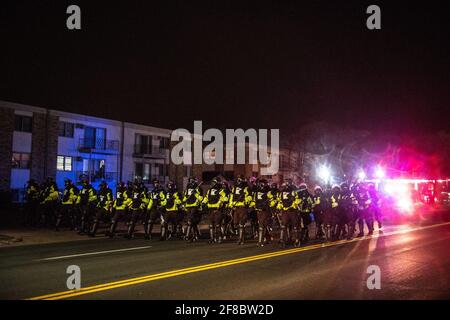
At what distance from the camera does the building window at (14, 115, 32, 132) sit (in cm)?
3306

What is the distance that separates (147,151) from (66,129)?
9187 mm

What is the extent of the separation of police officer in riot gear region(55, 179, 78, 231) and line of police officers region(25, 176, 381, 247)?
0.04 metres

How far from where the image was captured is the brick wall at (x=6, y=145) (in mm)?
32062

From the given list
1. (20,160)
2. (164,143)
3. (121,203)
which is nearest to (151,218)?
(121,203)

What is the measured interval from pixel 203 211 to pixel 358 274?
701 cm

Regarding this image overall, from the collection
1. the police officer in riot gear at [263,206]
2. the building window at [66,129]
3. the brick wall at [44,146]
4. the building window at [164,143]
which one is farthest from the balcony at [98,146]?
the police officer in riot gear at [263,206]

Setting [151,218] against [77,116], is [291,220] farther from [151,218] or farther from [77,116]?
[77,116]

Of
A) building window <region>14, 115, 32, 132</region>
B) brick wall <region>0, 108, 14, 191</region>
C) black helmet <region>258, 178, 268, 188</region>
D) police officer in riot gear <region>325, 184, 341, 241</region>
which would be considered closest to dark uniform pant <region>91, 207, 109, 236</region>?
black helmet <region>258, 178, 268, 188</region>

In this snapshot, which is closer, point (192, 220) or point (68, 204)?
point (192, 220)

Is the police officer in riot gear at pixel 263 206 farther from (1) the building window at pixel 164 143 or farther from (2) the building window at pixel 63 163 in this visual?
(1) the building window at pixel 164 143

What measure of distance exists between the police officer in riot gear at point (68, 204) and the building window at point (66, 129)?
1873 centimetres

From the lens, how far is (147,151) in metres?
44.0

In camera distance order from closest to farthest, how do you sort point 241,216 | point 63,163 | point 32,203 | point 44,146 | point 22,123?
1. point 241,216
2. point 32,203
3. point 22,123
4. point 44,146
5. point 63,163
